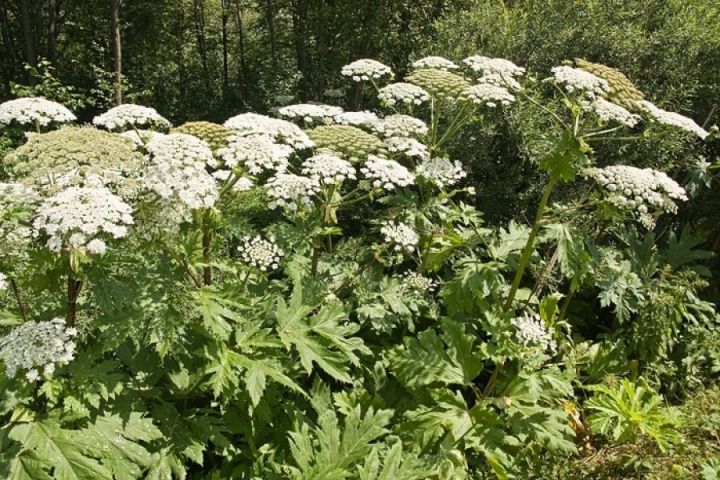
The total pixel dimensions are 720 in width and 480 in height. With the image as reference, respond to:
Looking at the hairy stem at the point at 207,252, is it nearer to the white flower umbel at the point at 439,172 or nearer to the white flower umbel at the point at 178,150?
the white flower umbel at the point at 178,150

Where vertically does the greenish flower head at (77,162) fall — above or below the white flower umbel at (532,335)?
above

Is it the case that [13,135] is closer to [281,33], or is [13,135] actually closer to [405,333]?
[281,33]

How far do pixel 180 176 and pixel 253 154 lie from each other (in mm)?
768

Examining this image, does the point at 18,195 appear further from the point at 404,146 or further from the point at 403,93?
the point at 403,93

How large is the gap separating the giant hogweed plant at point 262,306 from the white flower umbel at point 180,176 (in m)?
0.01

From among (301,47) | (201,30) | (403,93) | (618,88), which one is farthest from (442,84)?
(201,30)

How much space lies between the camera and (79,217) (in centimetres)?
277

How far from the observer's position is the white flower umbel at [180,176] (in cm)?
314

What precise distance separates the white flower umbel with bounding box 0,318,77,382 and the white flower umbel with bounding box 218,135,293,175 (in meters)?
1.56

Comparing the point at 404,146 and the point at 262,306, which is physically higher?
the point at 404,146

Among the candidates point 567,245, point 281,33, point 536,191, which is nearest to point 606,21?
point 536,191

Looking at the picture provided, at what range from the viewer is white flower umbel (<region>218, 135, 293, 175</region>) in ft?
12.5

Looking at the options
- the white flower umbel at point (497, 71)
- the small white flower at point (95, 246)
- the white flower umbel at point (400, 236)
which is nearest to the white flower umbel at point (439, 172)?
the white flower umbel at point (400, 236)

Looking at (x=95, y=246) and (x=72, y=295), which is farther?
(x=72, y=295)
